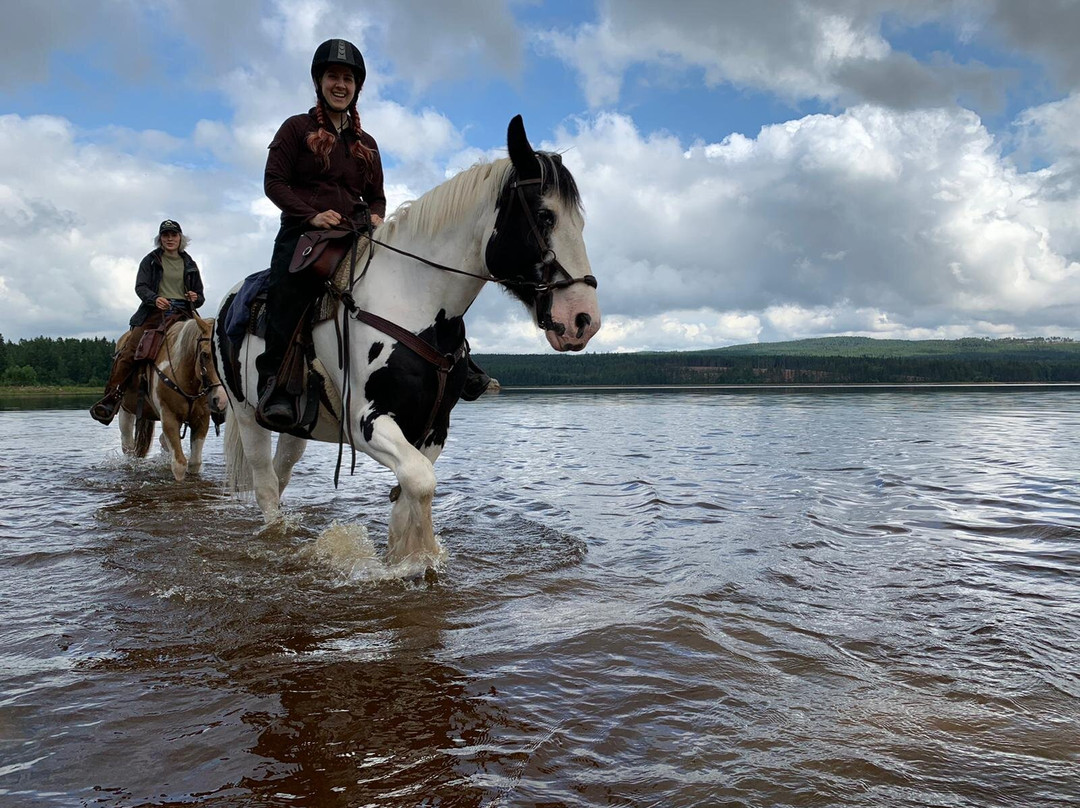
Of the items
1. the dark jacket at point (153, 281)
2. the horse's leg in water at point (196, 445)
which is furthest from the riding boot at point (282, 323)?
the horse's leg in water at point (196, 445)

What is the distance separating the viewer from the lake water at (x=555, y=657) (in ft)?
9.82

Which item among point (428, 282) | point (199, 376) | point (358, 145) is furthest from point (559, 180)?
point (199, 376)

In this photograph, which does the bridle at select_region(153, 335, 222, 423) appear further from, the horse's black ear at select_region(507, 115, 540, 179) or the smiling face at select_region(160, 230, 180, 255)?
the horse's black ear at select_region(507, 115, 540, 179)

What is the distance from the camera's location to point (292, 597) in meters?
5.68

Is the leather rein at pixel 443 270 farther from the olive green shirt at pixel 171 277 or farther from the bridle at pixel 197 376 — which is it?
the olive green shirt at pixel 171 277

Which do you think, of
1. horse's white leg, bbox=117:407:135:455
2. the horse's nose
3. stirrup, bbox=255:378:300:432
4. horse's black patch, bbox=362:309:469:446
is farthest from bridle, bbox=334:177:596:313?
horse's white leg, bbox=117:407:135:455

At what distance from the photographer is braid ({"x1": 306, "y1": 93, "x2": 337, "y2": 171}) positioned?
20.4ft

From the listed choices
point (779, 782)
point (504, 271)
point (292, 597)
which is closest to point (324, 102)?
point (504, 271)

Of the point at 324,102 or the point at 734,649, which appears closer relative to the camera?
the point at 734,649

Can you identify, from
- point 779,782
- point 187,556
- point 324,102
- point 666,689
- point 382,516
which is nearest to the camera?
point 779,782

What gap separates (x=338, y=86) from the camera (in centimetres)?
626

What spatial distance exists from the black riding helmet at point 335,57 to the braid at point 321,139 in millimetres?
208

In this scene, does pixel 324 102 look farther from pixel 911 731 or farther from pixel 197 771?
pixel 911 731

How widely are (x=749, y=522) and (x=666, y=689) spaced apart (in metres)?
5.21
